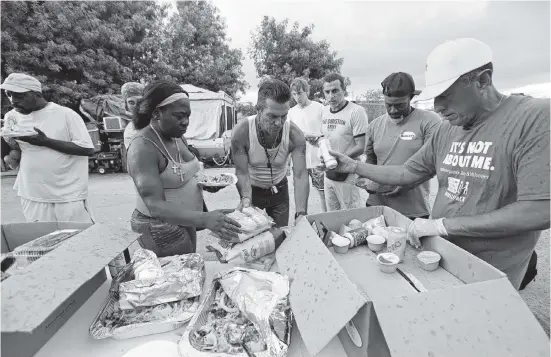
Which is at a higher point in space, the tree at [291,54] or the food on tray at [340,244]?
the tree at [291,54]

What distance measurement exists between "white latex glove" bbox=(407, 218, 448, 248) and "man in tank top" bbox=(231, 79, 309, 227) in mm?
820

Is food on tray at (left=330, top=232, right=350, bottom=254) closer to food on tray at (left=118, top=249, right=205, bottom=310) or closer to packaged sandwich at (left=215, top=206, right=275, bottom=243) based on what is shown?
packaged sandwich at (left=215, top=206, right=275, bottom=243)

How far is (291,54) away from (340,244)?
48.5 ft

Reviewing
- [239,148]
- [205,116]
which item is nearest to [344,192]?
[239,148]

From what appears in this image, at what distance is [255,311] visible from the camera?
44.5 inches

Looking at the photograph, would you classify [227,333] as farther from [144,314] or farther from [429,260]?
[429,260]

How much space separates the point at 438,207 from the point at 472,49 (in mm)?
769

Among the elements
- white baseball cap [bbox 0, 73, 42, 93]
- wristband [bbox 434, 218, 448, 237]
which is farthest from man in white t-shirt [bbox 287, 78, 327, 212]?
white baseball cap [bbox 0, 73, 42, 93]

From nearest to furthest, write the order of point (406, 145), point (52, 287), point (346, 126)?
1. point (52, 287)
2. point (406, 145)
3. point (346, 126)

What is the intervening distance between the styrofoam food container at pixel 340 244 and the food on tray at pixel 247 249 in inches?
12.4

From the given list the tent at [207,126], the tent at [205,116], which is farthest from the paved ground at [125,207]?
the tent at [205,116]

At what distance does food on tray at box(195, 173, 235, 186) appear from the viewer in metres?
1.98

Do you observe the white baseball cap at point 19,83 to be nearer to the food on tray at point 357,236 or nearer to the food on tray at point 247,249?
the food on tray at point 247,249

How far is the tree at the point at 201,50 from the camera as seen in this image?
13.7 metres
